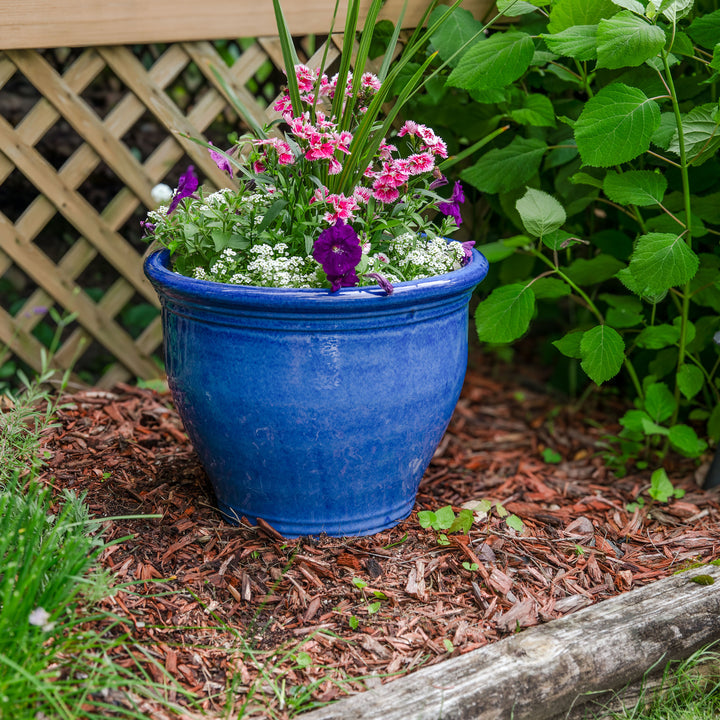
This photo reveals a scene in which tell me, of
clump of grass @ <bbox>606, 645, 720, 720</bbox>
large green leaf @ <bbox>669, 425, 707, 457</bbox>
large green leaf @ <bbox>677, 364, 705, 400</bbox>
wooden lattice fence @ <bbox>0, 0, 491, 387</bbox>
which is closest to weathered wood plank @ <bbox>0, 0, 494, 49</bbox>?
wooden lattice fence @ <bbox>0, 0, 491, 387</bbox>

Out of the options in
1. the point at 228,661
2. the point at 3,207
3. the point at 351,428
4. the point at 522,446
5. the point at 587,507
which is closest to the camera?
the point at 228,661

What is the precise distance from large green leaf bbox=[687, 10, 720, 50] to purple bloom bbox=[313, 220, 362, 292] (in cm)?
107

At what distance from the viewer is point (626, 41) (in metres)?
1.71

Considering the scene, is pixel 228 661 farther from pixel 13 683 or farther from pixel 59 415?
pixel 59 415

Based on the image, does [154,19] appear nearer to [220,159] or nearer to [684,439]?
[220,159]

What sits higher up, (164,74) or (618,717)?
(164,74)

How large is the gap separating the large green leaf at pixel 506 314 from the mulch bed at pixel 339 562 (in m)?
0.47

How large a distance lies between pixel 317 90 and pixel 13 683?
4.19 feet

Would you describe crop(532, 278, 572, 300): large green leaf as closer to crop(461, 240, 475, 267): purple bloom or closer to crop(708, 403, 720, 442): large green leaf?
crop(461, 240, 475, 267): purple bloom

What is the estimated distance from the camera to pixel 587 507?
2.15 meters

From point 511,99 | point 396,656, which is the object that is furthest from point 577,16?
point 396,656

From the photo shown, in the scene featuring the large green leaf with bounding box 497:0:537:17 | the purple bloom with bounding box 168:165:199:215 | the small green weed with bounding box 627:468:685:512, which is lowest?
the small green weed with bounding box 627:468:685:512

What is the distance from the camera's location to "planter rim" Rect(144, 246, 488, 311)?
1.53 m

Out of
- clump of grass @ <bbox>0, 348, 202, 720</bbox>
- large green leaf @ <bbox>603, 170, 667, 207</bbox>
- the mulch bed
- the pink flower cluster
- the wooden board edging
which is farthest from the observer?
large green leaf @ <bbox>603, 170, 667, 207</bbox>
